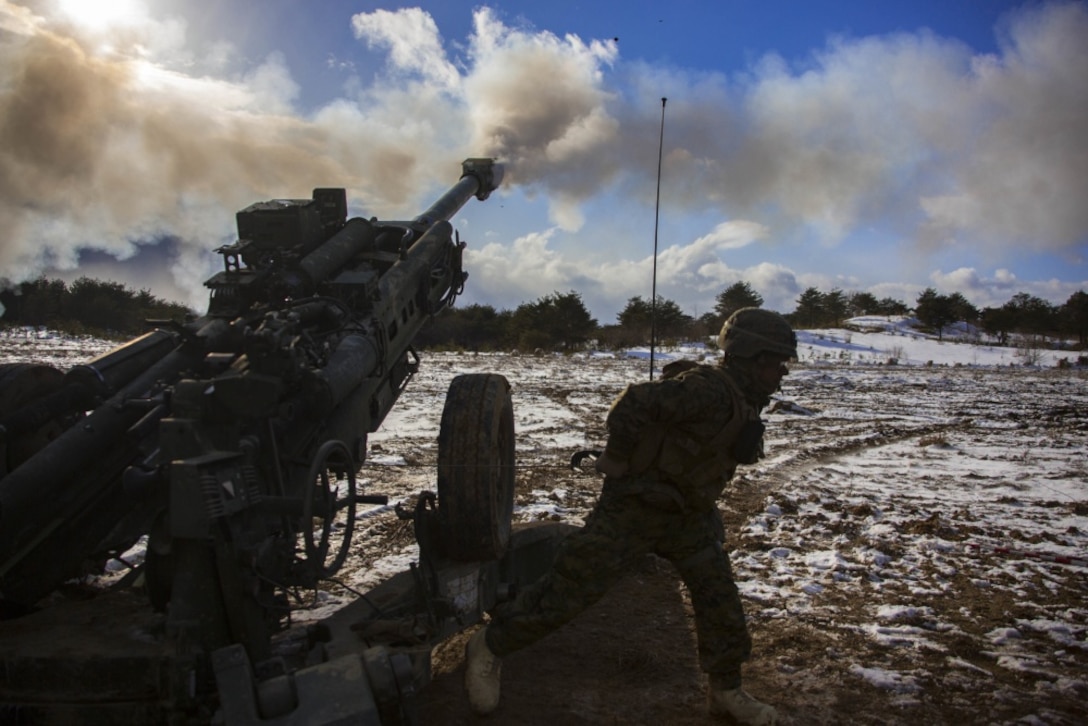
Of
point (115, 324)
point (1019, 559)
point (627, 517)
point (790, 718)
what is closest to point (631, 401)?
point (627, 517)

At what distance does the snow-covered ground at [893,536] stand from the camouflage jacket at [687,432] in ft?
3.61

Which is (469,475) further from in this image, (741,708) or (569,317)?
(569,317)

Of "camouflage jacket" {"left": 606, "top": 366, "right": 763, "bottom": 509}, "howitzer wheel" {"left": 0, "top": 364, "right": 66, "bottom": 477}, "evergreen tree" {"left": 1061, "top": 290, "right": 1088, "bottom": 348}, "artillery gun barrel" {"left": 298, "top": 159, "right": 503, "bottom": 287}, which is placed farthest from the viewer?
"evergreen tree" {"left": 1061, "top": 290, "right": 1088, "bottom": 348}

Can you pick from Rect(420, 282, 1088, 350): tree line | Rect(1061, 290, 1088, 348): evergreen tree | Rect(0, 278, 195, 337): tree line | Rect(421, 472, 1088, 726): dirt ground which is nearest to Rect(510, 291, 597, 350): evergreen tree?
Rect(420, 282, 1088, 350): tree line

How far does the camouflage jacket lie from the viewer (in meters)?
3.25

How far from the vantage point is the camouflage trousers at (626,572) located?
338cm

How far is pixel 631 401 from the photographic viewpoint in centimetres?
326

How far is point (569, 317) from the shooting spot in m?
29.6

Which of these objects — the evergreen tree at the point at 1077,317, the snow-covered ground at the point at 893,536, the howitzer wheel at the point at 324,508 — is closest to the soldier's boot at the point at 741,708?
the snow-covered ground at the point at 893,536

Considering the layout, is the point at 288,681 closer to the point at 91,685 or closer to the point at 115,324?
the point at 91,685

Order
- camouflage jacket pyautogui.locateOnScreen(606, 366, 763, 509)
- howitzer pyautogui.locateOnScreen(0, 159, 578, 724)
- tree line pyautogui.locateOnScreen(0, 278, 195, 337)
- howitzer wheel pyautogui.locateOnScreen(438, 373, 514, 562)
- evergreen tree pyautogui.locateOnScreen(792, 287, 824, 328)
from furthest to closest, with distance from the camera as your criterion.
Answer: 1. evergreen tree pyautogui.locateOnScreen(792, 287, 824, 328)
2. tree line pyautogui.locateOnScreen(0, 278, 195, 337)
3. howitzer wheel pyautogui.locateOnScreen(438, 373, 514, 562)
4. camouflage jacket pyautogui.locateOnScreen(606, 366, 763, 509)
5. howitzer pyautogui.locateOnScreen(0, 159, 578, 724)

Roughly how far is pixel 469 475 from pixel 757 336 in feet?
5.00

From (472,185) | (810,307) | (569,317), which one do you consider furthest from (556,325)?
(472,185)

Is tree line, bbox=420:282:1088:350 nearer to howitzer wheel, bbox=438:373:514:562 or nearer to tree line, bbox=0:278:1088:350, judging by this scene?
tree line, bbox=0:278:1088:350
